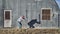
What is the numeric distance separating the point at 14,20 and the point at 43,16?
2.62 meters

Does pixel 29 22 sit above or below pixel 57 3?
below

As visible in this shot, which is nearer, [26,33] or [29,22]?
[26,33]

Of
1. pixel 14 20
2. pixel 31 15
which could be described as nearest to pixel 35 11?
pixel 31 15

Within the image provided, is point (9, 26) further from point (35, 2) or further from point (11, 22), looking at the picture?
point (35, 2)

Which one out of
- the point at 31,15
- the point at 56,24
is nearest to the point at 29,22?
the point at 31,15

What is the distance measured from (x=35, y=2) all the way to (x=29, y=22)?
1856 mm

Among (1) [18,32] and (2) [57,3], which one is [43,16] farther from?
(1) [18,32]

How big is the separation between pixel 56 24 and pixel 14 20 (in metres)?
3.76

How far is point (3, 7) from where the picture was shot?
23.9m

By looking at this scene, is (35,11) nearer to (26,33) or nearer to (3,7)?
(3,7)

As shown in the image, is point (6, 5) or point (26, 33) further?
point (6, 5)

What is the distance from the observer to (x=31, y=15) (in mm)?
23688

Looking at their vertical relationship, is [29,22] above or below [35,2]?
below

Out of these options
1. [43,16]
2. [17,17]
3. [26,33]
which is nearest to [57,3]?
[43,16]
